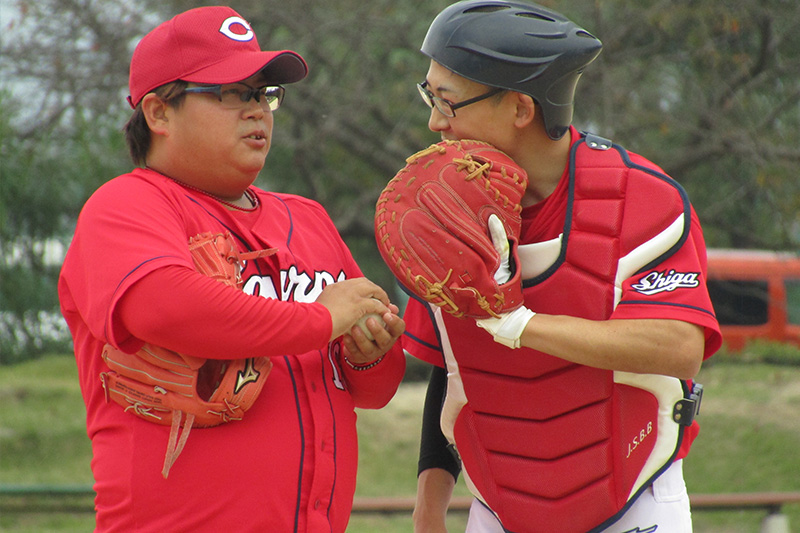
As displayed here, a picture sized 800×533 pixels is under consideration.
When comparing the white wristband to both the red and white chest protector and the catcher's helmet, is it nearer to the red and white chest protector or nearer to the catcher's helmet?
the red and white chest protector

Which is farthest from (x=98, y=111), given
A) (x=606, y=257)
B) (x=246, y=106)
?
(x=606, y=257)

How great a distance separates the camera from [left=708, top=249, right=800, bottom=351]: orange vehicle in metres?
9.46

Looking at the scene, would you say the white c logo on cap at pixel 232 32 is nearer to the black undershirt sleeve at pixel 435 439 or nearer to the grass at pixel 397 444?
Result: the black undershirt sleeve at pixel 435 439

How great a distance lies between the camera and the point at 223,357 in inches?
71.2

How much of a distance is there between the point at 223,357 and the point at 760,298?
900 cm

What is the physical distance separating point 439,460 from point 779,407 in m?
5.28

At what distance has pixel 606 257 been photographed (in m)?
2.04

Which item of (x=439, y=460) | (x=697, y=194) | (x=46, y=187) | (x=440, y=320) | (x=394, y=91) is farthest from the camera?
(x=697, y=194)

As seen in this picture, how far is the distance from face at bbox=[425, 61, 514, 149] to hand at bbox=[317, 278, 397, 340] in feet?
1.55

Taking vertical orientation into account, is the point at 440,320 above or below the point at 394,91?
above

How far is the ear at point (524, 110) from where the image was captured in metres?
2.13

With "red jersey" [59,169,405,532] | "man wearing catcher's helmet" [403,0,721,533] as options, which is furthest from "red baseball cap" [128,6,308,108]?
"man wearing catcher's helmet" [403,0,721,533]

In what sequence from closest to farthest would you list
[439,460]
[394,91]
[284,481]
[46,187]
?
[284,481]
[439,460]
[46,187]
[394,91]

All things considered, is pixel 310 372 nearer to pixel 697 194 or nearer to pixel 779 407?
pixel 779 407
